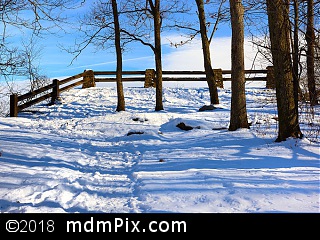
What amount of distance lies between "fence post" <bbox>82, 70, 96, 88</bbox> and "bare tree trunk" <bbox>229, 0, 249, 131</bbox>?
1523cm

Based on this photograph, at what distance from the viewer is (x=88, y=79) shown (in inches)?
886

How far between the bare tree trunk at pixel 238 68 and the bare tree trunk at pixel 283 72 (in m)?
1.80

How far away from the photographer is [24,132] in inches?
413

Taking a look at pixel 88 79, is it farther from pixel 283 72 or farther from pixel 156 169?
pixel 156 169

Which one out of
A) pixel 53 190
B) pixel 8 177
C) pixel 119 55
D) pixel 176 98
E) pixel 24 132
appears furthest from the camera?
pixel 176 98

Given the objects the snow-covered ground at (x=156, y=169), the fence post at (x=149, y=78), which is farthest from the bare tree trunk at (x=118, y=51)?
the fence post at (x=149, y=78)

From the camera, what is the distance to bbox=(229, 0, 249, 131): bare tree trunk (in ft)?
29.9

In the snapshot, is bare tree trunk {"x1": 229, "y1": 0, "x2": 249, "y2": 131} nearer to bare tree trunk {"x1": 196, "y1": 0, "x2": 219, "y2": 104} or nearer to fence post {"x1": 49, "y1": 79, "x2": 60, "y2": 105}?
bare tree trunk {"x1": 196, "y1": 0, "x2": 219, "y2": 104}

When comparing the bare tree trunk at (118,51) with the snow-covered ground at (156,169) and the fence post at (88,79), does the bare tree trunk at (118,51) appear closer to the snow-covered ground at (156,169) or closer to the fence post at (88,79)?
the snow-covered ground at (156,169)

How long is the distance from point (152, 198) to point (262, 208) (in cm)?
159

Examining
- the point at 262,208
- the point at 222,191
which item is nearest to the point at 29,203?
the point at 222,191

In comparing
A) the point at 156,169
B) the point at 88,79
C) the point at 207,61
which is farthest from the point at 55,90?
the point at 156,169
